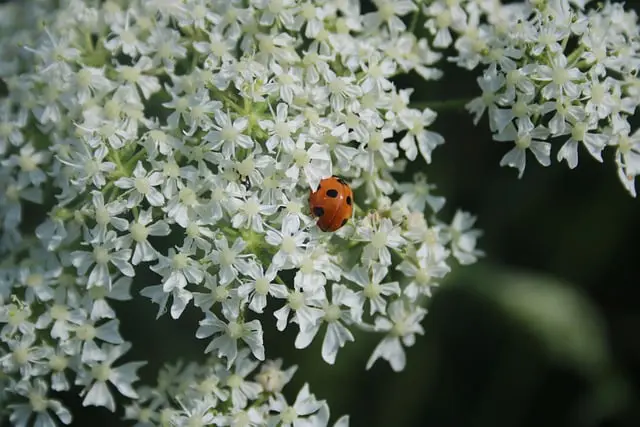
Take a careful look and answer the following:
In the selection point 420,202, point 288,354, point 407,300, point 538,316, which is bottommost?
point 288,354

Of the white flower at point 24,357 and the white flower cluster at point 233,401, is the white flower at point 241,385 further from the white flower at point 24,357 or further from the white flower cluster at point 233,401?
the white flower at point 24,357

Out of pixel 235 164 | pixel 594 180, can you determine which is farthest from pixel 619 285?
pixel 235 164

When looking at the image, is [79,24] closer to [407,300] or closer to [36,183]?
[36,183]

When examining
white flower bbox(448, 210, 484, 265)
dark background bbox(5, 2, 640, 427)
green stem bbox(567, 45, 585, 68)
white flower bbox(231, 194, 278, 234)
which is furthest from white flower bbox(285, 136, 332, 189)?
dark background bbox(5, 2, 640, 427)

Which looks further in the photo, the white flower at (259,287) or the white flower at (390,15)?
the white flower at (390,15)

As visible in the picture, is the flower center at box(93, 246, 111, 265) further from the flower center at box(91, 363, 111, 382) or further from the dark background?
the dark background

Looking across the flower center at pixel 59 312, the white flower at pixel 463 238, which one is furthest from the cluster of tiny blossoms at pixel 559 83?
the flower center at pixel 59 312
